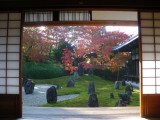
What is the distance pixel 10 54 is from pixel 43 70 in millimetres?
8669

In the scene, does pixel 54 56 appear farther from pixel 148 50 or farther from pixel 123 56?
pixel 148 50

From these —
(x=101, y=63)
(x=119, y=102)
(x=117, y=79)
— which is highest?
(x=101, y=63)

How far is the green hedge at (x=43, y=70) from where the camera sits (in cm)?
1370

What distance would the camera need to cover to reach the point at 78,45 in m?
12.2

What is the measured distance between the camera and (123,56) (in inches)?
485

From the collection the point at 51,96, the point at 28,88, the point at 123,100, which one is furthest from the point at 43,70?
the point at 123,100

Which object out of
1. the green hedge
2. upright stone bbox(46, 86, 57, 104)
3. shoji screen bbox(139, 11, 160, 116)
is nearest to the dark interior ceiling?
shoji screen bbox(139, 11, 160, 116)

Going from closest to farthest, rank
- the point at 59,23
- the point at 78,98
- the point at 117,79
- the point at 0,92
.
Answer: the point at 0,92 < the point at 59,23 < the point at 78,98 < the point at 117,79

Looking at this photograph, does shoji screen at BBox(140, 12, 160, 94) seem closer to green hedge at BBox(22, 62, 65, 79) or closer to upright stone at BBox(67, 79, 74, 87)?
upright stone at BBox(67, 79, 74, 87)

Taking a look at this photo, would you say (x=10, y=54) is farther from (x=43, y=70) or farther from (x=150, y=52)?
(x=43, y=70)

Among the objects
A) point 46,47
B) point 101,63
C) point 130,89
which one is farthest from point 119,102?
point 46,47

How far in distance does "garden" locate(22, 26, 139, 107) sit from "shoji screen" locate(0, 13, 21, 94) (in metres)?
5.38

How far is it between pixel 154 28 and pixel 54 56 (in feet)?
30.2

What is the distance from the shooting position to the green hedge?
1370cm
